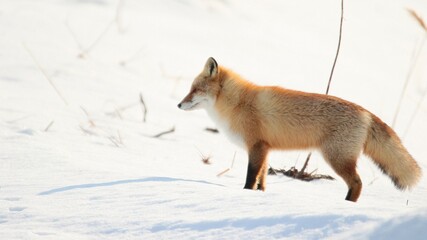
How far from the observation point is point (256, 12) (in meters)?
→ 11.3

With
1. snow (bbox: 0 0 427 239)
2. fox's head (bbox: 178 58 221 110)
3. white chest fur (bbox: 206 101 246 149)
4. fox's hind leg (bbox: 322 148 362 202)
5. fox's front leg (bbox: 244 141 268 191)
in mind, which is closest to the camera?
snow (bbox: 0 0 427 239)

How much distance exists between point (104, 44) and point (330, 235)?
21.8 feet

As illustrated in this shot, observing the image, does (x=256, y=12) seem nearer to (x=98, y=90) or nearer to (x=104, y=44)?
(x=104, y=44)

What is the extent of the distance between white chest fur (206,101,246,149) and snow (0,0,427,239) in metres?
0.32

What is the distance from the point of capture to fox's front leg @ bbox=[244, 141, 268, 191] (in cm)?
439

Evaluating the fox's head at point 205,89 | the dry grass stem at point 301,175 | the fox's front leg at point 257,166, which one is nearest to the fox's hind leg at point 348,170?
the fox's front leg at point 257,166

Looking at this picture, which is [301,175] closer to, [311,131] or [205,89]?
[311,131]

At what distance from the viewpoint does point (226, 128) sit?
15.8ft

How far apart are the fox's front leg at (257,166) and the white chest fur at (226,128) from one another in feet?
0.47

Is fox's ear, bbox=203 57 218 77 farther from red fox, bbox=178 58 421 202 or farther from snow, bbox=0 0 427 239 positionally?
snow, bbox=0 0 427 239

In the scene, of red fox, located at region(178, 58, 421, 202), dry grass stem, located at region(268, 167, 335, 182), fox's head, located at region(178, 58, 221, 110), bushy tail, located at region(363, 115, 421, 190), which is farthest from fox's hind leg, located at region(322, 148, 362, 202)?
fox's head, located at region(178, 58, 221, 110)

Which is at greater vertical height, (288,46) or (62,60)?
(288,46)

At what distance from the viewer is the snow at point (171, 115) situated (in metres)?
2.85

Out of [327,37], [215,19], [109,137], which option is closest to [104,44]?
[215,19]
